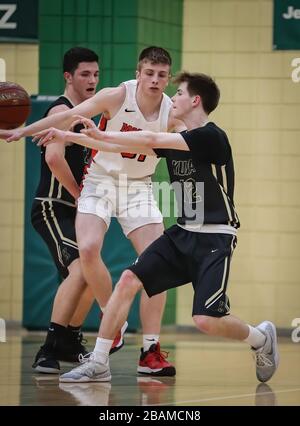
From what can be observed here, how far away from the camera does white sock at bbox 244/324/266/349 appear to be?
23.5 ft

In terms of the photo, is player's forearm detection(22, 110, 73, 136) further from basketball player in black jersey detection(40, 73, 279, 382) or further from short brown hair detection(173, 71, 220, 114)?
short brown hair detection(173, 71, 220, 114)

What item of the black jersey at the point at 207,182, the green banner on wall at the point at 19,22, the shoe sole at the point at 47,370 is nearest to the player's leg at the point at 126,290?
the black jersey at the point at 207,182

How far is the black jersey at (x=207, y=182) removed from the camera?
6984 mm

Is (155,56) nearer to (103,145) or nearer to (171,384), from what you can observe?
(103,145)

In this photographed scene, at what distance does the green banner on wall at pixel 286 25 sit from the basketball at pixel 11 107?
3296 millimetres

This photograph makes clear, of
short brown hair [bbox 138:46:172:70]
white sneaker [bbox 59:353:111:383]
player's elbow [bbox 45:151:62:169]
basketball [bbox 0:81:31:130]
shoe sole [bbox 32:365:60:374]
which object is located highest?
short brown hair [bbox 138:46:172:70]

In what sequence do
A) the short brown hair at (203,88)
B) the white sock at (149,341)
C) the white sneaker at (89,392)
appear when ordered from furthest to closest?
the white sock at (149,341) → the short brown hair at (203,88) → the white sneaker at (89,392)

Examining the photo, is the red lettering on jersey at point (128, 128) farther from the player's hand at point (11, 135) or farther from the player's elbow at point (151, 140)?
the player's elbow at point (151, 140)

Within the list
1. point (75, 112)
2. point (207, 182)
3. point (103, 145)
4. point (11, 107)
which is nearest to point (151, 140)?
point (103, 145)

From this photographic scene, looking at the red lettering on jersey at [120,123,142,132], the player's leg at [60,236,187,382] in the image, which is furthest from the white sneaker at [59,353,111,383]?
the red lettering on jersey at [120,123,142,132]

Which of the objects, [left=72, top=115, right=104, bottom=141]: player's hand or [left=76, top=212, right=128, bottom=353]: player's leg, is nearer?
[left=72, top=115, right=104, bottom=141]: player's hand

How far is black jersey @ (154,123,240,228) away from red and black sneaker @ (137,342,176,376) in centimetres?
104
